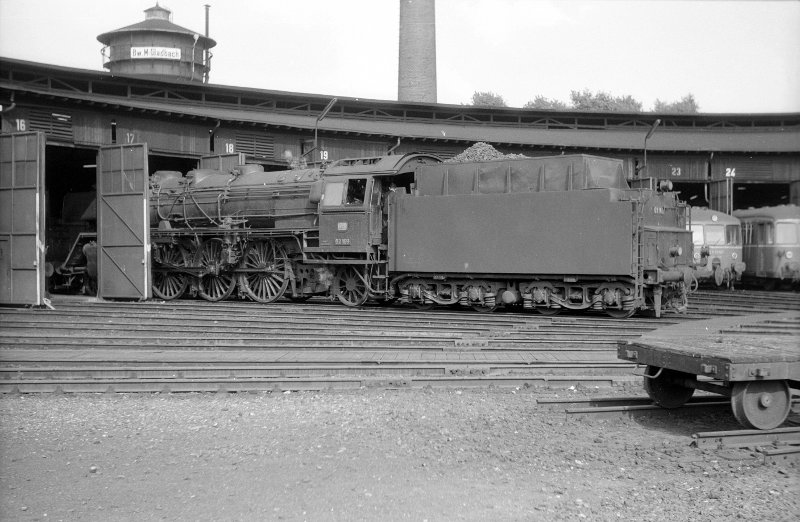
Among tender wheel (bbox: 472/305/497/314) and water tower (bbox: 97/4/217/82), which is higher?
water tower (bbox: 97/4/217/82)

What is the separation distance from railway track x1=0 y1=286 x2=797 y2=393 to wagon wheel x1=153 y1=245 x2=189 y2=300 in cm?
286

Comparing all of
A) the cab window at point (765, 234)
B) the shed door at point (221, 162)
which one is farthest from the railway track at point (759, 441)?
the cab window at point (765, 234)

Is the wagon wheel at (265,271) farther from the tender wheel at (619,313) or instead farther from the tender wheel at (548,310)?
the tender wheel at (619,313)

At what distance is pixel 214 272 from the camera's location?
1752cm

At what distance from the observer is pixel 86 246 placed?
19172 mm

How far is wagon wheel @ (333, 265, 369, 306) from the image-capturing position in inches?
620

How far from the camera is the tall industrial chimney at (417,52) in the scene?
2977 centimetres

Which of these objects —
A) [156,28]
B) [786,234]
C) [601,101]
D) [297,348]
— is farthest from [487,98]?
[297,348]

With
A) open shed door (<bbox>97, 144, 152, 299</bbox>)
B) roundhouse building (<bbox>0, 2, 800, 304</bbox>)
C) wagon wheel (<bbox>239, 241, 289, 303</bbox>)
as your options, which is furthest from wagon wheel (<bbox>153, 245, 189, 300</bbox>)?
roundhouse building (<bbox>0, 2, 800, 304</bbox>)

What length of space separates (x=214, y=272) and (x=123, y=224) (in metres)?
2.27

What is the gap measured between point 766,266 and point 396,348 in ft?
55.9

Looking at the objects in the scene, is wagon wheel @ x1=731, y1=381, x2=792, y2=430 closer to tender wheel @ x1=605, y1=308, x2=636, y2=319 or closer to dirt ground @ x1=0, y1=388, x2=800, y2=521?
dirt ground @ x1=0, y1=388, x2=800, y2=521

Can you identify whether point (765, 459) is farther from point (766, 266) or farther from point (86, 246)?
point (766, 266)

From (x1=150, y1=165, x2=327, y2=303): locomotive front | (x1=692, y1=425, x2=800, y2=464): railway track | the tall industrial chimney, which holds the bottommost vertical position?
(x1=692, y1=425, x2=800, y2=464): railway track
